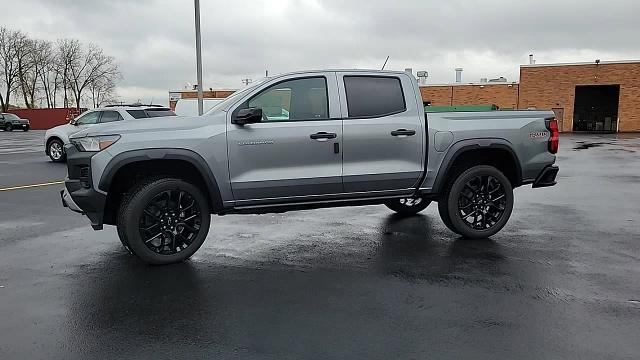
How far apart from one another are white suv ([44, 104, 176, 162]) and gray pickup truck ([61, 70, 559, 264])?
9.66m

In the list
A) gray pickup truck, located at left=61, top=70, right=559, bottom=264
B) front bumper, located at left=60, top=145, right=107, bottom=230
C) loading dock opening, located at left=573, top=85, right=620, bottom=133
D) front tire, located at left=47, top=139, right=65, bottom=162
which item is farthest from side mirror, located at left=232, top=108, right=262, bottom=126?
loading dock opening, located at left=573, top=85, right=620, bottom=133

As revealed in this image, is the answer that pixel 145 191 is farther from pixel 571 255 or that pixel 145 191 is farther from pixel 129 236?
pixel 571 255

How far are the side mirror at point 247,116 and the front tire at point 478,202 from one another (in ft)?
8.45

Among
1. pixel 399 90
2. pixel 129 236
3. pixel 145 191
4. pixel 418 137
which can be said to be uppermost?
pixel 399 90

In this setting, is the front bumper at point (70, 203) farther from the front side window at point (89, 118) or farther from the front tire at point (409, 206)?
the front side window at point (89, 118)

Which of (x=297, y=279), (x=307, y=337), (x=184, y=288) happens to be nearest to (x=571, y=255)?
(x=297, y=279)

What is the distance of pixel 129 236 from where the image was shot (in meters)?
5.16

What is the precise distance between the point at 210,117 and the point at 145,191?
1.01 m

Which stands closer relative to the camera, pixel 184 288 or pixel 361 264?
pixel 184 288

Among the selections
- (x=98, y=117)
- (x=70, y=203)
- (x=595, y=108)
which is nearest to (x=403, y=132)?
(x=70, y=203)

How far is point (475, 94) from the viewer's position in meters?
48.1

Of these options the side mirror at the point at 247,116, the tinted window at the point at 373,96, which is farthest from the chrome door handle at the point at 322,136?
the side mirror at the point at 247,116

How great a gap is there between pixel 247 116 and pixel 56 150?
47.3ft

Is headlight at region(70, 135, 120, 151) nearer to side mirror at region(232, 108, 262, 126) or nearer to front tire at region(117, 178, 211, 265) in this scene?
front tire at region(117, 178, 211, 265)
